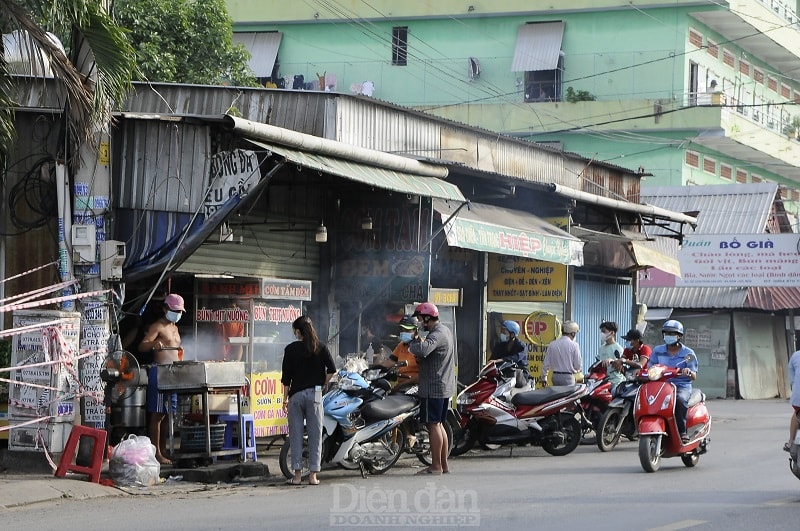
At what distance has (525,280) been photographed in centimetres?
2061

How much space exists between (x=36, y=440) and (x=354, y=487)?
10.7 feet

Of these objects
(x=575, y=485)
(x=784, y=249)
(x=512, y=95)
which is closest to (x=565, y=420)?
(x=575, y=485)

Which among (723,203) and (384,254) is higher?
(723,203)

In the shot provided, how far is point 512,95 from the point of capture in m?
42.7

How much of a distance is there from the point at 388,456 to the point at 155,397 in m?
2.68

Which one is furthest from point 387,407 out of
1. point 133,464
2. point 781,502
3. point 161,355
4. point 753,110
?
point 753,110

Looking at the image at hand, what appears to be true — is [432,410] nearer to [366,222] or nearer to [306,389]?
[306,389]

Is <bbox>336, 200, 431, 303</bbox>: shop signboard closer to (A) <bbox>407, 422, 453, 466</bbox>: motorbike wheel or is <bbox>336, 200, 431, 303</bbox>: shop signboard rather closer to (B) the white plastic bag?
(A) <bbox>407, 422, 453, 466</bbox>: motorbike wheel

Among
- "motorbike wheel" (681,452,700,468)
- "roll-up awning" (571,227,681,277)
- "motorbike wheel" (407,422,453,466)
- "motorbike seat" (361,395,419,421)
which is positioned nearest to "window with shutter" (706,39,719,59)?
"roll-up awning" (571,227,681,277)

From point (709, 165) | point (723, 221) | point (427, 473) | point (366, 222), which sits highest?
point (709, 165)

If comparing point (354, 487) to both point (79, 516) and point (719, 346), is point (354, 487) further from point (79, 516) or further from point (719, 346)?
point (719, 346)

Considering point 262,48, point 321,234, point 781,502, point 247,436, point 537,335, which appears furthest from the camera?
point 262,48

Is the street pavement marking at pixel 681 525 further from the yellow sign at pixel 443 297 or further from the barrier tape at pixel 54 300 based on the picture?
the yellow sign at pixel 443 297

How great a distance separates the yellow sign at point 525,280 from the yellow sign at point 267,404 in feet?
19.4
